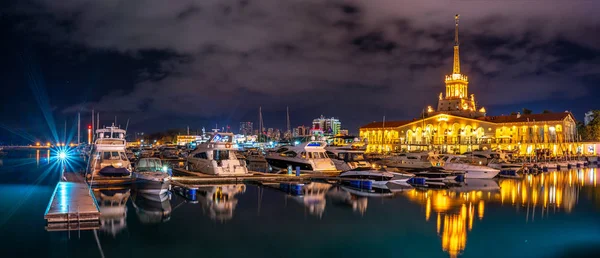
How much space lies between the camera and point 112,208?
90.3 feet

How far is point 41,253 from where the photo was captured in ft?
60.0

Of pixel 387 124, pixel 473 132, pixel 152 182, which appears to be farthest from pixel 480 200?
pixel 387 124

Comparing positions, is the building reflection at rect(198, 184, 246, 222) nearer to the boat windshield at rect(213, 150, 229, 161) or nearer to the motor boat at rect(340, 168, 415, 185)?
the boat windshield at rect(213, 150, 229, 161)

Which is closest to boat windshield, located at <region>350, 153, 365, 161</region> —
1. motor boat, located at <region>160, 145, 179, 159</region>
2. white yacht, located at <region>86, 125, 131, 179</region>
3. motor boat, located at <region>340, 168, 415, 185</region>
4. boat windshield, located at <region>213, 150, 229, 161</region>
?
motor boat, located at <region>340, 168, 415, 185</region>

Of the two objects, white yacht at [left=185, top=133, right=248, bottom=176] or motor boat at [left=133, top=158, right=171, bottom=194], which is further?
white yacht at [left=185, top=133, right=248, bottom=176]

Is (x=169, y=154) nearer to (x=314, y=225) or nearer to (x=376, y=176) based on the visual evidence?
(x=376, y=176)

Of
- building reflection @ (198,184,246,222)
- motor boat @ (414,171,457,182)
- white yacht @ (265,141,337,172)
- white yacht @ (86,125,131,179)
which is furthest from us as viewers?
white yacht @ (265,141,337,172)

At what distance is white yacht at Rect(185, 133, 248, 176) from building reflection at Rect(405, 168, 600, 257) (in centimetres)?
1536

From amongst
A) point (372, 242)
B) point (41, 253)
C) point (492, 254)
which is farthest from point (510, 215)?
point (41, 253)

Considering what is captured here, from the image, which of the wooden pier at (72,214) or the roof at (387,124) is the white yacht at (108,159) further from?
the roof at (387,124)

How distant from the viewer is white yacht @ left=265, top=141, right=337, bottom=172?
47.0 m

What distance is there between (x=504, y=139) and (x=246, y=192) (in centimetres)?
7859

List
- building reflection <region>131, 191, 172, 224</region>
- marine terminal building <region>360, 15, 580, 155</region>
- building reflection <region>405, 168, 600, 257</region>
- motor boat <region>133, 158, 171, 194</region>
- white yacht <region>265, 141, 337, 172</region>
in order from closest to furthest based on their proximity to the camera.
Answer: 1. building reflection <region>405, 168, 600, 257</region>
2. building reflection <region>131, 191, 172, 224</region>
3. motor boat <region>133, 158, 171, 194</region>
4. white yacht <region>265, 141, 337, 172</region>
5. marine terminal building <region>360, 15, 580, 155</region>

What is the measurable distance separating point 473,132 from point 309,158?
223 ft
